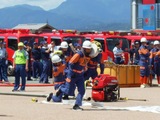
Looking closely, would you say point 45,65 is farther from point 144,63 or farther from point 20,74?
point 144,63

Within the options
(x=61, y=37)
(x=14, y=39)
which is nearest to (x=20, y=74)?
(x=14, y=39)

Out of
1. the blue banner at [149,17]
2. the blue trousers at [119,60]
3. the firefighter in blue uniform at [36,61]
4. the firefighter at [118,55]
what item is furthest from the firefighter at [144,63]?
the blue banner at [149,17]

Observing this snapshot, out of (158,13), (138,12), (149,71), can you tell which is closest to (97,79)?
(149,71)

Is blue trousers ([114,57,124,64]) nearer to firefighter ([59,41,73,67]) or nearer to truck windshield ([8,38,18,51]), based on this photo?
truck windshield ([8,38,18,51])

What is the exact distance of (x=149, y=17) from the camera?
165 ft

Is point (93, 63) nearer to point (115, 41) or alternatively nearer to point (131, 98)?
point (131, 98)

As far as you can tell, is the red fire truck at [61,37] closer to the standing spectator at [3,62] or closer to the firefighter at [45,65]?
the firefighter at [45,65]

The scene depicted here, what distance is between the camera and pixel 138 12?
183 ft

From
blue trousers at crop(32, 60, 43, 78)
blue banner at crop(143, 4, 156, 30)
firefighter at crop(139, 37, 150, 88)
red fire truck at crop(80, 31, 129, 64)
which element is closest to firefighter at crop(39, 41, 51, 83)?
blue trousers at crop(32, 60, 43, 78)

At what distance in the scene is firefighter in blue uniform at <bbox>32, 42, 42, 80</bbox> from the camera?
2789 centimetres

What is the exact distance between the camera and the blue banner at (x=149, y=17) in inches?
1949

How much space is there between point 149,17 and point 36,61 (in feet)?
77.1

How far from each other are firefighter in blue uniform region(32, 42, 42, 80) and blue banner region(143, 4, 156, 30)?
22.0 meters

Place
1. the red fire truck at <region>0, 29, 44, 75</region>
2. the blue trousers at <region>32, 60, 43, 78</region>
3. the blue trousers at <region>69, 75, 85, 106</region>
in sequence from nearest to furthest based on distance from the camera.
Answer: the blue trousers at <region>69, 75, 85, 106</region> → the blue trousers at <region>32, 60, 43, 78</region> → the red fire truck at <region>0, 29, 44, 75</region>
